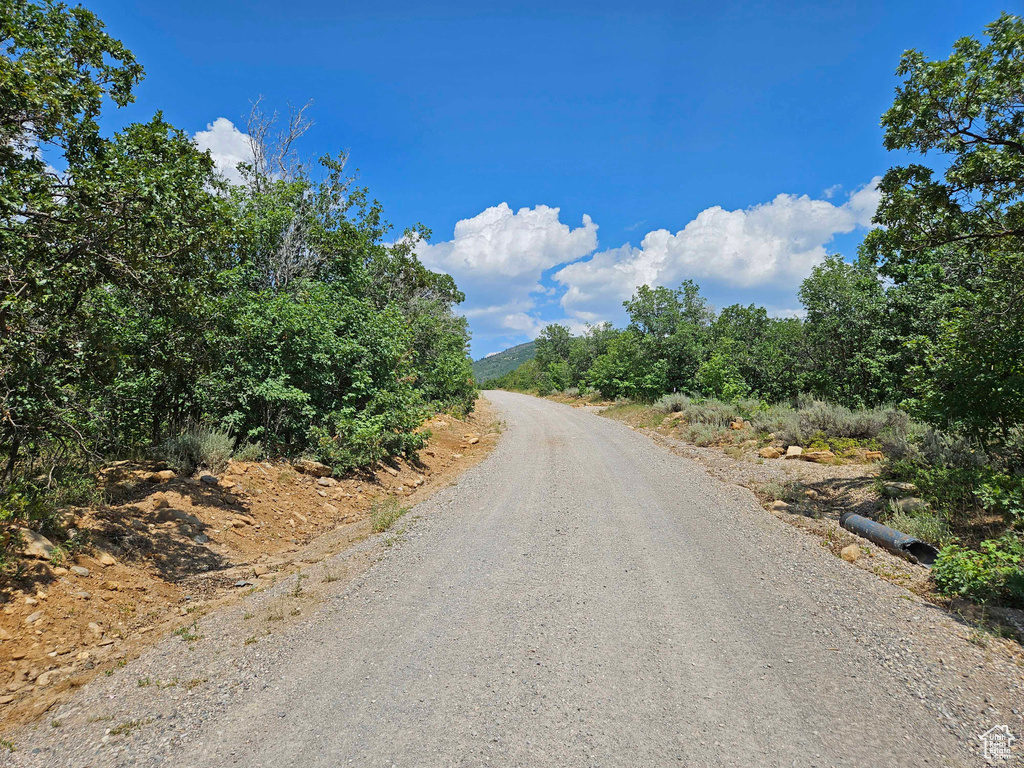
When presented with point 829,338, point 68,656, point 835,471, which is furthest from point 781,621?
point 829,338

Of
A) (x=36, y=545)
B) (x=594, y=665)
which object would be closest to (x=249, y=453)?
(x=36, y=545)

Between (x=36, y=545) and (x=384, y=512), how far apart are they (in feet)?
13.9

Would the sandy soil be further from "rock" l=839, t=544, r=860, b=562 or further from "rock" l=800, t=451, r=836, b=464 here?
"rock" l=800, t=451, r=836, b=464

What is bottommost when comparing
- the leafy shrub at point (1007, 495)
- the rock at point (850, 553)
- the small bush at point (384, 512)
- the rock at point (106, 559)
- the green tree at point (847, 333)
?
the rock at point (850, 553)

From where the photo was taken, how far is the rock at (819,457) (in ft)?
35.0

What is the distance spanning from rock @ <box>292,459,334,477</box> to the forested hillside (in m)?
0.32

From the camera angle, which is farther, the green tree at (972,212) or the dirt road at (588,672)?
the green tree at (972,212)

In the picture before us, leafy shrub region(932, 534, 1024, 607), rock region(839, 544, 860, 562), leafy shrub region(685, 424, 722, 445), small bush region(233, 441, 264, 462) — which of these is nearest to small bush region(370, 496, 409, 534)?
small bush region(233, 441, 264, 462)

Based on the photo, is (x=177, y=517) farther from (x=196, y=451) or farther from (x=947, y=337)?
(x=947, y=337)

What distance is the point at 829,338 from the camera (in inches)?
653

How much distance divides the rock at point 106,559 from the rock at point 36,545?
1.33 ft

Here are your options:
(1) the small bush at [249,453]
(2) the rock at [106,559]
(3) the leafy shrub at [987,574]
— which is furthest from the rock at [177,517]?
(3) the leafy shrub at [987,574]

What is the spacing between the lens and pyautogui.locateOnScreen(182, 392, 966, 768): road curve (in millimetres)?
2701

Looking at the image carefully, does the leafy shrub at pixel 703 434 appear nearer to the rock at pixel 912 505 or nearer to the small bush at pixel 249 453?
the rock at pixel 912 505
